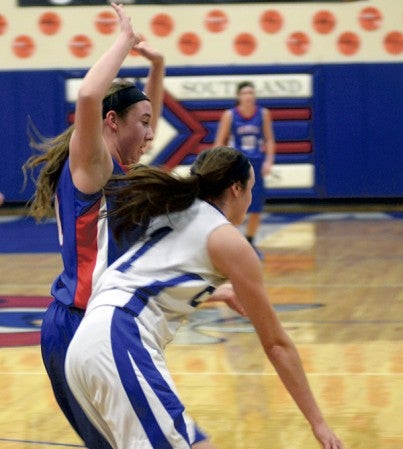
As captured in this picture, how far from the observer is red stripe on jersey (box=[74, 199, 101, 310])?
10.7ft

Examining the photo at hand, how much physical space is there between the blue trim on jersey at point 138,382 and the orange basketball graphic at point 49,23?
41.6ft

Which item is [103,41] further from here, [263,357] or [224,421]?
[224,421]

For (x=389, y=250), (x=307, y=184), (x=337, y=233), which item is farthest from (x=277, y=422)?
(x=307, y=184)

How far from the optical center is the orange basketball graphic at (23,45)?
15.2 m

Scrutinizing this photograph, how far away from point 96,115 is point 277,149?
474 inches

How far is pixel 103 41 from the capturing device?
50.0 feet

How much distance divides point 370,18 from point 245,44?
65.7 inches

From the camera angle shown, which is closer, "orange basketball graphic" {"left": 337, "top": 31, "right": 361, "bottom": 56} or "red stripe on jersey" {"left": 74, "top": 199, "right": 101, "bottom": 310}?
"red stripe on jersey" {"left": 74, "top": 199, "right": 101, "bottom": 310}

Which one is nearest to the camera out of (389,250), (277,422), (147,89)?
(147,89)

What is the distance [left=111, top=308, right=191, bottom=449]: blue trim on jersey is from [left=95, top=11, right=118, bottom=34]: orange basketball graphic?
41.1ft

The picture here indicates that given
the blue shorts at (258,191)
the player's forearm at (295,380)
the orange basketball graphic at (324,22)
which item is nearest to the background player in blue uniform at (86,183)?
the player's forearm at (295,380)

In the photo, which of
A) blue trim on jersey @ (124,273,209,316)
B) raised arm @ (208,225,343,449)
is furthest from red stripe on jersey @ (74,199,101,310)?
raised arm @ (208,225,343,449)

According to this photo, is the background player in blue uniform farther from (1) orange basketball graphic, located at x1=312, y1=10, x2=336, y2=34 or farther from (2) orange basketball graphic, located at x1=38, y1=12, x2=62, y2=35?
(2) orange basketball graphic, located at x1=38, y1=12, x2=62, y2=35

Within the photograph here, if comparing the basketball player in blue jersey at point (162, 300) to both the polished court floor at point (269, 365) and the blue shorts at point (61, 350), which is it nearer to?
the blue shorts at point (61, 350)
